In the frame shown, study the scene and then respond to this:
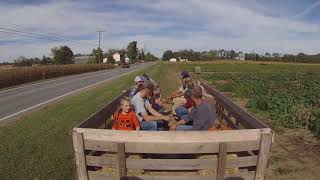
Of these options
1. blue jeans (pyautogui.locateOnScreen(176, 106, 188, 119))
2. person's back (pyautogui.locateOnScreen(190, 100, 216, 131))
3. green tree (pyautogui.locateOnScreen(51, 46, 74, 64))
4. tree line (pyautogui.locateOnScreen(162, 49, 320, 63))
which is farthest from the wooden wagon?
tree line (pyautogui.locateOnScreen(162, 49, 320, 63))

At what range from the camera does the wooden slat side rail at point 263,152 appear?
191 inches

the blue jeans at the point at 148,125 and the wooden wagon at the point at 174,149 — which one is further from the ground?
the wooden wagon at the point at 174,149

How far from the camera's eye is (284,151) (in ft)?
27.8

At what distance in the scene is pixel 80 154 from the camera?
4934mm

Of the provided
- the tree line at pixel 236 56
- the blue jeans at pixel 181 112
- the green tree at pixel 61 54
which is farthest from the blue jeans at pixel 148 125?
the tree line at pixel 236 56

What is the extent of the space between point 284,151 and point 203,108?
8.63 feet

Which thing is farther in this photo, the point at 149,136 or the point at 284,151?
the point at 284,151

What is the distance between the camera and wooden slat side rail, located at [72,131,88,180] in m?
4.90

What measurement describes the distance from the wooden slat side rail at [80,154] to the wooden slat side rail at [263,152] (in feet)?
6.61

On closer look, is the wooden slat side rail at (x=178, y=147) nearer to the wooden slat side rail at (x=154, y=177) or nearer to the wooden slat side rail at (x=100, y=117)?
the wooden slat side rail at (x=154, y=177)

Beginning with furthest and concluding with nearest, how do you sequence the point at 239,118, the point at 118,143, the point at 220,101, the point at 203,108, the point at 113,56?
the point at 113,56 → the point at 220,101 → the point at 239,118 → the point at 203,108 → the point at 118,143

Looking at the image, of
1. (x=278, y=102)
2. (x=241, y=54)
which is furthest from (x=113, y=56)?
(x=278, y=102)

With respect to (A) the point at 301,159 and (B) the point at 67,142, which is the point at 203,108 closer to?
(A) the point at 301,159

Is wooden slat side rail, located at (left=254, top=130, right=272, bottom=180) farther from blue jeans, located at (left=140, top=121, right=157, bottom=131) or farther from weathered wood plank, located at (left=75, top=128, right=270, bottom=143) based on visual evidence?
blue jeans, located at (left=140, top=121, right=157, bottom=131)
